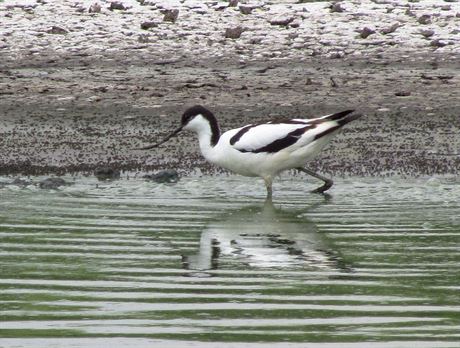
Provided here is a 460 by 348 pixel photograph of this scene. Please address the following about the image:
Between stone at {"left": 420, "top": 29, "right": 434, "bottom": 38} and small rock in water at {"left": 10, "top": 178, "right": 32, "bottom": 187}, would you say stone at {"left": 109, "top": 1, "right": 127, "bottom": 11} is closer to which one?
stone at {"left": 420, "top": 29, "right": 434, "bottom": 38}

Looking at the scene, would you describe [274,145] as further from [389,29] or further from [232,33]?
[389,29]

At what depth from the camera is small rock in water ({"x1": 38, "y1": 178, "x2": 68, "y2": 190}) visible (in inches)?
531

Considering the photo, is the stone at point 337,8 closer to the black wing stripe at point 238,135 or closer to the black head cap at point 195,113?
the black head cap at point 195,113

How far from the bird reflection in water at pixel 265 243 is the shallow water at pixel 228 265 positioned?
0.05 ft

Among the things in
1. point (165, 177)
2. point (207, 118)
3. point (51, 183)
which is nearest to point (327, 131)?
point (207, 118)

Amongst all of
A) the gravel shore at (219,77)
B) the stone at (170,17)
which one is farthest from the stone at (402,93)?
the stone at (170,17)

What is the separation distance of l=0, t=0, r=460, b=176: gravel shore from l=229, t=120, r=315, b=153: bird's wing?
1248mm

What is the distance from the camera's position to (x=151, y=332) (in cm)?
690

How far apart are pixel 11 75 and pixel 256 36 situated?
3.69 m

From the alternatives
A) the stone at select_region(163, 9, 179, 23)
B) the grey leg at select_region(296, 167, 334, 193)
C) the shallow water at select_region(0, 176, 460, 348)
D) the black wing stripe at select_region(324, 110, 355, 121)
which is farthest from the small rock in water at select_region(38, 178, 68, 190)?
the stone at select_region(163, 9, 179, 23)

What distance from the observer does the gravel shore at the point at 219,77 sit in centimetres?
1579

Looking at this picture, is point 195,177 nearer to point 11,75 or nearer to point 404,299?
point 11,75

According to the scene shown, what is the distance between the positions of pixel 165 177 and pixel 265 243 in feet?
13.3

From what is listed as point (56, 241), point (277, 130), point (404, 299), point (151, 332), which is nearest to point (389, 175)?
point (277, 130)
